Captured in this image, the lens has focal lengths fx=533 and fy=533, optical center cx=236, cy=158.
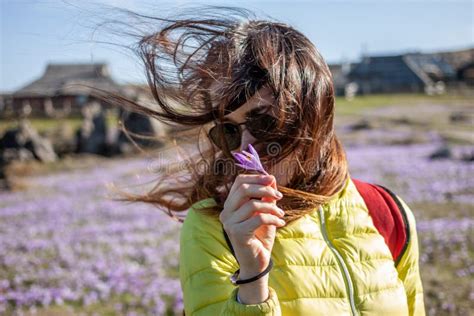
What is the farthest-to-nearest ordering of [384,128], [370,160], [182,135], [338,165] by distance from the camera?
[384,128], [370,160], [182,135], [338,165]

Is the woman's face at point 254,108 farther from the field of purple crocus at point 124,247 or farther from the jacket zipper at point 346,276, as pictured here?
the field of purple crocus at point 124,247

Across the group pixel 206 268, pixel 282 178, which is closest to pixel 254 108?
pixel 282 178

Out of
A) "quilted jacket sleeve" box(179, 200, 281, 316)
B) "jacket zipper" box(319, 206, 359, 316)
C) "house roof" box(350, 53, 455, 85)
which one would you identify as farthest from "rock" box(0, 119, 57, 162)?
"house roof" box(350, 53, 455, 85)

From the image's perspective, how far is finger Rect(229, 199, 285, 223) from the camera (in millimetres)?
1440

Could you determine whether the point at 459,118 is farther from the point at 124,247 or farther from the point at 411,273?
the point at 411,273

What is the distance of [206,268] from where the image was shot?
1.77 meters

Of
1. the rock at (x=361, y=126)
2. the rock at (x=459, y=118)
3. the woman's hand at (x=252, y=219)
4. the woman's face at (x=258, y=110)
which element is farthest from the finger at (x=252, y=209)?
the rock at (x=459, y=118)

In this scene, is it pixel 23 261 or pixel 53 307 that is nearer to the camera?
pixel 53 307

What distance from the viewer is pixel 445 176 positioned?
39.0 ft

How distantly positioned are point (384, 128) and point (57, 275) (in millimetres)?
20516

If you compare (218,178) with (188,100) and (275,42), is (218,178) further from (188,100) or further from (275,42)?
(275,42)

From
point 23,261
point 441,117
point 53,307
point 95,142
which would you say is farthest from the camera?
point 441,117

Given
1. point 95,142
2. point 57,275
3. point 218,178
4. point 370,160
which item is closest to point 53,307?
point 57,275

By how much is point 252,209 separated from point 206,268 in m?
0.43
